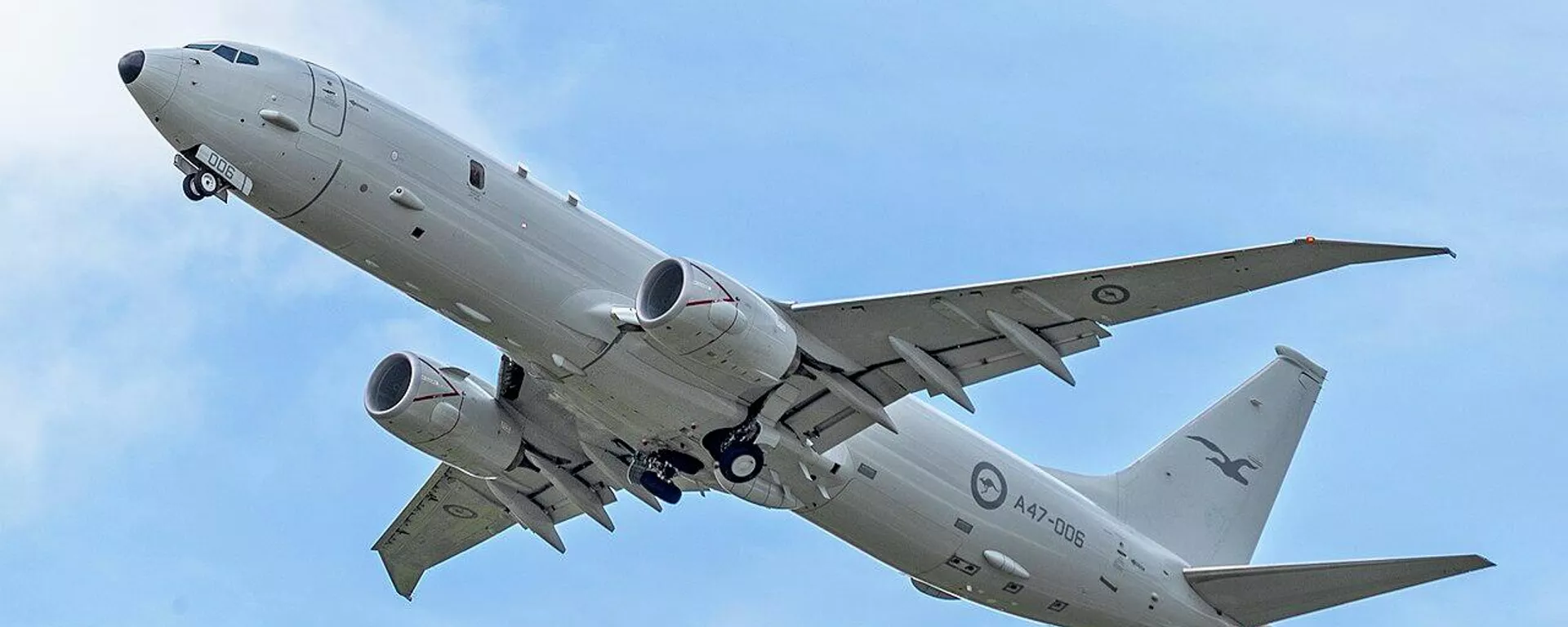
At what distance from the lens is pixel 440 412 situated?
36.2 m

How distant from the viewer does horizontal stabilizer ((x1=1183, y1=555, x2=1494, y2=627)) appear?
35.2m

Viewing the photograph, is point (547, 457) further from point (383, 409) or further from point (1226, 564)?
point (1226, 564)

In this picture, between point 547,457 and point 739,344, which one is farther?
point 547,457

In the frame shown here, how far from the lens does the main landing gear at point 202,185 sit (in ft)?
100

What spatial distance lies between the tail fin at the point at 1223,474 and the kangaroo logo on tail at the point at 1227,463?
17mm

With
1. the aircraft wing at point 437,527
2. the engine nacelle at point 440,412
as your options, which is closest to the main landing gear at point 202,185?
the engine nacelle at point 440,412

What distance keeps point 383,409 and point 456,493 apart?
6058 millimetres

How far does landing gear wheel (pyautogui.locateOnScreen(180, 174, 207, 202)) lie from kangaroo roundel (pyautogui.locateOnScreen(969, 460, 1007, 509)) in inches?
Result: 556

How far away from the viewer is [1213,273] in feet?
99.1

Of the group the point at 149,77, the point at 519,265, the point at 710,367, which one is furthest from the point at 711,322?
the point at 149,77

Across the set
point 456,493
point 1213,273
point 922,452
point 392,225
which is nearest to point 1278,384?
point 922,452

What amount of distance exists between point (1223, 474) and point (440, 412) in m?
16.5

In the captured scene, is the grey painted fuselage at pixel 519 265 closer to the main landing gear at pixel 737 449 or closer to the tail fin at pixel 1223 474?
the main landing gear at pixel 737 449

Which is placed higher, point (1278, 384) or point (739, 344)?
point (1278, 384)
